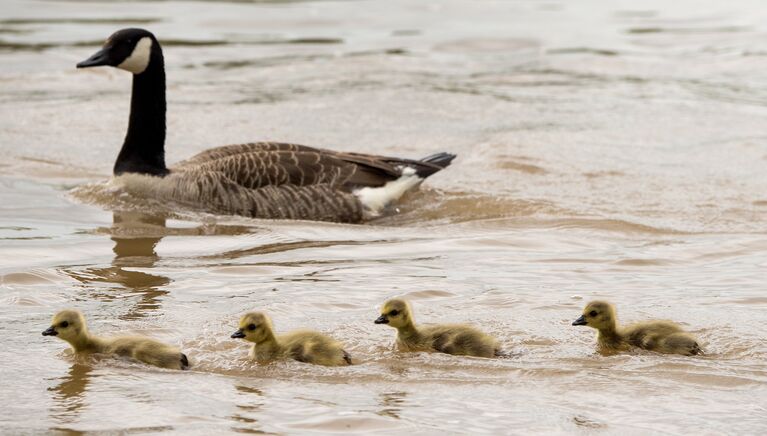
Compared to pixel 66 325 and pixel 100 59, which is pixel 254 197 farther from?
pixel 66 325

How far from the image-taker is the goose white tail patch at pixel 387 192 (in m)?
13.2

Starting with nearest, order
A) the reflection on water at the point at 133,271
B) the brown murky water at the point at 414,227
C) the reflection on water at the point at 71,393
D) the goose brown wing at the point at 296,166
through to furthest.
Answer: the reflection on water at the point at 71,393 < the brown murky water at the point at 414,227 < the reflection on water at the point at 133,271 < the goose brown wing at the point at 296,166

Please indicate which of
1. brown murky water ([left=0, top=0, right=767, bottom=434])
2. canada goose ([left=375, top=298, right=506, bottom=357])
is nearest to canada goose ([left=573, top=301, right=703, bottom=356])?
brown murky water ([left=0, top=0, right=767, bottom=434])

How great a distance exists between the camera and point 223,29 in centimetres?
2362

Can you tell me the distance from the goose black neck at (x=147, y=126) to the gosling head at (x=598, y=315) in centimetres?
576

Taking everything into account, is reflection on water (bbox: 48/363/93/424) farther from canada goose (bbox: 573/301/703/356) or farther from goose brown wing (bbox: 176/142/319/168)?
goose brown wing (bbox: 176/142/319/168)

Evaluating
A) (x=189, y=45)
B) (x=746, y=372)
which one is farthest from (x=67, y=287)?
(x=189, y=45)

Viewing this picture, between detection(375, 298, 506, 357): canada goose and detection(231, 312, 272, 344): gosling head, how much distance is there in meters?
0.66

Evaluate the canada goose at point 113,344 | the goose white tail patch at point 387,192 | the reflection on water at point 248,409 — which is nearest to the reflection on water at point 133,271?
the canada goose at point 113,344

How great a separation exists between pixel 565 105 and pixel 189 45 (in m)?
6.87

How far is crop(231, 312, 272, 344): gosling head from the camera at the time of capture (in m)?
8.10

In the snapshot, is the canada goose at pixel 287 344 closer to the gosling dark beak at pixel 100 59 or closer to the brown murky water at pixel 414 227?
the brown murky water at pixel 414 227

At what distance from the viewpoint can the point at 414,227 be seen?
41.6 ft

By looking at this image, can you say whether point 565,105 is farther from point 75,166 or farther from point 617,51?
point 75,166
